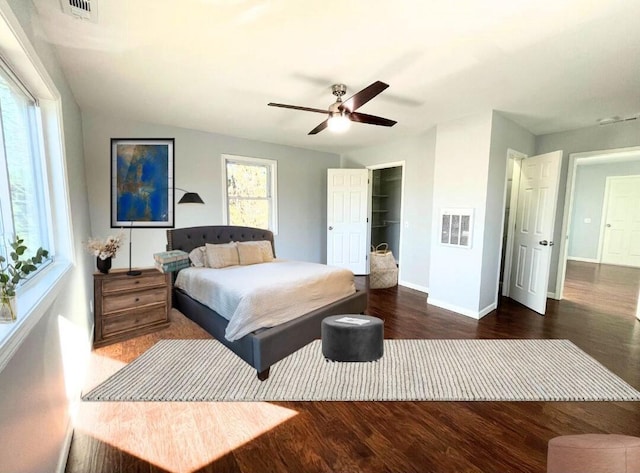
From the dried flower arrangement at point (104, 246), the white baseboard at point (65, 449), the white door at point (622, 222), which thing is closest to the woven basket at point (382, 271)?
the dried flower arrangement at point (104, 246)

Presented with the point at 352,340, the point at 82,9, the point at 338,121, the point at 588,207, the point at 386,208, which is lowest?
the point at 352,340

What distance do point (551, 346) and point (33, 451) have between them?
381 centimetres

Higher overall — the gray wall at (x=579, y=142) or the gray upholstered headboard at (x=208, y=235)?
the gray wall at (x=579, y=142)

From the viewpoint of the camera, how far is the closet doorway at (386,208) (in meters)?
6.69

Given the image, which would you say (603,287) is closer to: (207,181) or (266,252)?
(266,252)

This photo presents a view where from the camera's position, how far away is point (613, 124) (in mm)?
3713

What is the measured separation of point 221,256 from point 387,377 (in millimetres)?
2260

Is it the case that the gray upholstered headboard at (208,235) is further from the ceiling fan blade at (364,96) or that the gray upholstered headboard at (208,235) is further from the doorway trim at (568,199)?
the doorway trim at (568,199)

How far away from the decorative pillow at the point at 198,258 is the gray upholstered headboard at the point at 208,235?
317mm

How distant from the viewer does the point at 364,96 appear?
7.18 ft

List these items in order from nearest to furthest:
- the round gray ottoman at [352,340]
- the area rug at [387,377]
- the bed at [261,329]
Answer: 1. the round gray ottoman at [352,340]
2. the area rug at [387,377]
3. the bed at [261,329]

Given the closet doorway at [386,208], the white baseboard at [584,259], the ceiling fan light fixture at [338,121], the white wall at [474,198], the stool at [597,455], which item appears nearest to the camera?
the stool at [597,455]

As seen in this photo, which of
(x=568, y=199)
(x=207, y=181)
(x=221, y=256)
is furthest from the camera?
(x=207, y=181)

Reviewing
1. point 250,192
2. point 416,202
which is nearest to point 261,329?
point 250,192
